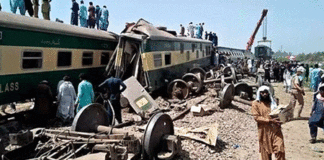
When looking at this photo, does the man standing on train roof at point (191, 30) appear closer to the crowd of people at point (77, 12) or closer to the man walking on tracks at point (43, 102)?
the crowd of people at point (77, 12)

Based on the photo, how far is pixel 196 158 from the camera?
5312 millimetres

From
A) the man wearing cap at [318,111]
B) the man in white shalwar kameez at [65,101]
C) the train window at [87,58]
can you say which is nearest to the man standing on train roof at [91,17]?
the train window at [87,58]

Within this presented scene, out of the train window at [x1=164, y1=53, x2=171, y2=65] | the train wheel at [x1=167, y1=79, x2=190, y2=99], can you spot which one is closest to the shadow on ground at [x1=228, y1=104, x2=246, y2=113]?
the train wheel at [x1=167, y1=79, x2=190, y2=99]

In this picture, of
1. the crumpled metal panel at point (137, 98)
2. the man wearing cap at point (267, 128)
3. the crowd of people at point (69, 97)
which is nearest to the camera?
the man wearing cap at point (267, 128)

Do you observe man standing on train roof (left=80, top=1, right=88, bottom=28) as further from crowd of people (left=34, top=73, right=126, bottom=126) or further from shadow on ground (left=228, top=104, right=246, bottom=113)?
shadow on ground (left=228, top=104, right=246, bottom=113)

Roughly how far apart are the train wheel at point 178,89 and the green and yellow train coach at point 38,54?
11.0ft

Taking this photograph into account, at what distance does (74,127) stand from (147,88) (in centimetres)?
600

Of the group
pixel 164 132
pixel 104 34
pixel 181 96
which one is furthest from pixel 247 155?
pixel 104 34

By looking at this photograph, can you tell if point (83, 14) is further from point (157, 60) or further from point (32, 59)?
point (32, 59)

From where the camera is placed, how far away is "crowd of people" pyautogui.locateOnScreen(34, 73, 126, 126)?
24.8 ft

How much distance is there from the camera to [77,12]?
533 inches

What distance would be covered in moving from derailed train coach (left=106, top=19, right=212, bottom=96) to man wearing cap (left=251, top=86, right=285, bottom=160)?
20.8 ft

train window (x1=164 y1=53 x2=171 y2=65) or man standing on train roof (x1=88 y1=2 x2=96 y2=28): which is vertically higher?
man standing on train roof (x1=88 y1=2 x2=96 y2=28)

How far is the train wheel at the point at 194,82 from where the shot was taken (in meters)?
12.1
